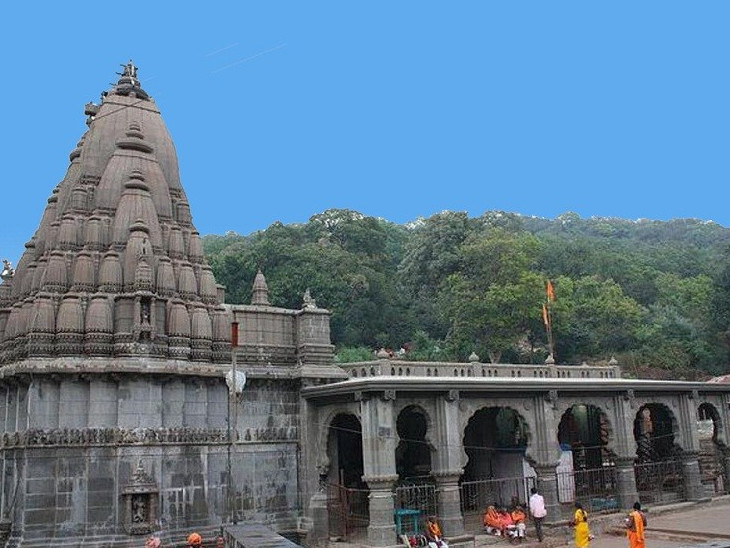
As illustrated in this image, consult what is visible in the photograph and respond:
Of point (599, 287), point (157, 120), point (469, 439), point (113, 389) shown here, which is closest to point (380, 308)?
point (599, 287)

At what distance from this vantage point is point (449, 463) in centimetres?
2047

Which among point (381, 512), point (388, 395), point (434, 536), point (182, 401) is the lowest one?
point (434, 536)

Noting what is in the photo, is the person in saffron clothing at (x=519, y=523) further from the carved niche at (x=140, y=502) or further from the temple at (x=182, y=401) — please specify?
the carved niche at (x=140, y=502)

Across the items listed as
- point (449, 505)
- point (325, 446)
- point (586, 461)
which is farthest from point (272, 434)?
point (586, 461)

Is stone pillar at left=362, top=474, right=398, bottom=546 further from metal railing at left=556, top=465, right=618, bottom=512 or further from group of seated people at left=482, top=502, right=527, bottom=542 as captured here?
metal railing at left=556, top=465, right=618, bottom=512

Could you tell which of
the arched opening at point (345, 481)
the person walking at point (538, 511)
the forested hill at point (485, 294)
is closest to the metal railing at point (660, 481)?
the person walking at point (538, 511)

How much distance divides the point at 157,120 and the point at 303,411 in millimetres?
11083

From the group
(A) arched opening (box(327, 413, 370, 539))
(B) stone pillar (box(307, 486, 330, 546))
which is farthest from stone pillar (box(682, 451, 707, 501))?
(B) stone pillar (box(307, 486, 330, 546))

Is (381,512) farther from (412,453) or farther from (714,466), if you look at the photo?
(714,466)

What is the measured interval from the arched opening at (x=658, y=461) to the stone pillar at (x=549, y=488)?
4884mm

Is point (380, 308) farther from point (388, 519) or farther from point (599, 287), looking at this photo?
point (388, 519)

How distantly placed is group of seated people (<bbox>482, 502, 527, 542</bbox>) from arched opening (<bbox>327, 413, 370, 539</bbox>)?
3.80 metres

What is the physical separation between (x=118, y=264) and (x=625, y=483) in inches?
703

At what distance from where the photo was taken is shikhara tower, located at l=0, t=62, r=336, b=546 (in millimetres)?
19000
